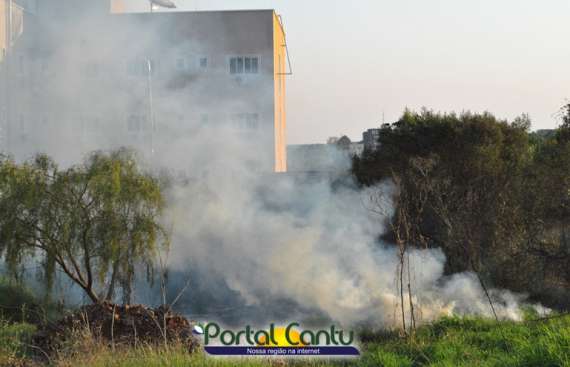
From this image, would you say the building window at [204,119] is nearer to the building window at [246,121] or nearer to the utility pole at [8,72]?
the building window at [246,121]

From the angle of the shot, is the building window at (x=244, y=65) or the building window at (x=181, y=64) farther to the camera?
the building window at (x=244, y=65)

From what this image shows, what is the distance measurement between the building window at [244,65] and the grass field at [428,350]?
24.4 m

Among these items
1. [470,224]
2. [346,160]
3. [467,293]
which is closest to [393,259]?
[467,293]

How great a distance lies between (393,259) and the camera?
14781 millimetres

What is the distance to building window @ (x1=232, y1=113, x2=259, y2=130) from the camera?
34.2 m

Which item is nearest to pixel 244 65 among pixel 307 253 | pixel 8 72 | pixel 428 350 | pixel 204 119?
pixel 204 119

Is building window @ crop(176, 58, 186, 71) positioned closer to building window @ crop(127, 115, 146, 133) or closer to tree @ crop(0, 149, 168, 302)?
building window @ crop(127, 115, 146, 133)

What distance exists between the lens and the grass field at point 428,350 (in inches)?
340

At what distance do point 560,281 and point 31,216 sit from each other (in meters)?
10.2

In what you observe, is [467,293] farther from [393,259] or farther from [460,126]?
[460,126]

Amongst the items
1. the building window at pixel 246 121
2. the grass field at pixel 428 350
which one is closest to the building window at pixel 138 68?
the building window at pixel 246 121

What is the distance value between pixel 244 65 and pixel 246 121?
2857mm

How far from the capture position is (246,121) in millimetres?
34531

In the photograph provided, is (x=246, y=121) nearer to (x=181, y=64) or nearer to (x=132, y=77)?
(x=181, y=64)
